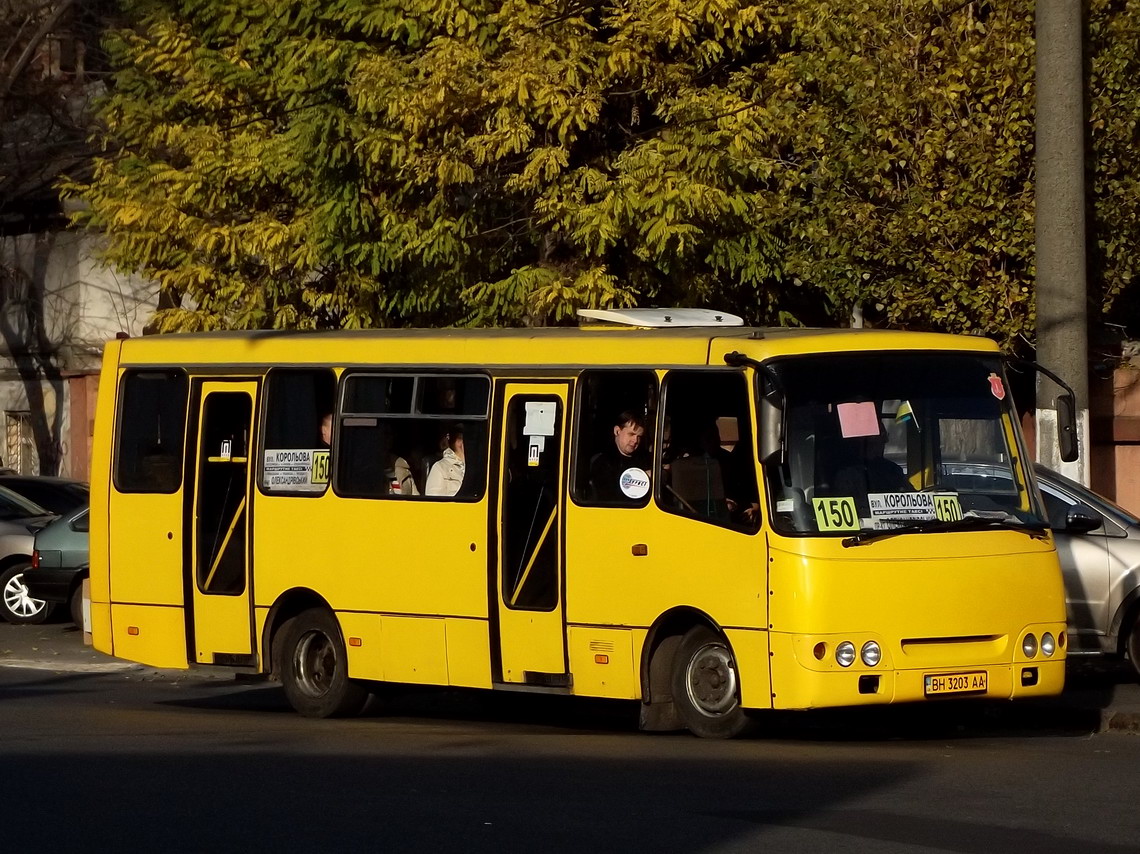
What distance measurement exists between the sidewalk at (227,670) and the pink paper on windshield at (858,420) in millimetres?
2694

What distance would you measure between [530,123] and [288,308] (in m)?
4.02

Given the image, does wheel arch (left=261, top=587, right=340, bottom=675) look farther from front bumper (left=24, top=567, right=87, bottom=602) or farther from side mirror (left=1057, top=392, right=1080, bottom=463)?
front bumper (left=24, top=567, right=87, bottom=602)

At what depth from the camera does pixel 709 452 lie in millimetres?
11828

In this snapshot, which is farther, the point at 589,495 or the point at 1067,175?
the point at 1067,175

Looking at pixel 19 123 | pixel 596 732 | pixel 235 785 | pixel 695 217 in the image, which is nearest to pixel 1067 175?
pixel 695 217

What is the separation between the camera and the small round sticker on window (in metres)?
12.0

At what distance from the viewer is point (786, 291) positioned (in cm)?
2038

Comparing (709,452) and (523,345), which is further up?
(523,345)

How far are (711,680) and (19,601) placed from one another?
42.2ft

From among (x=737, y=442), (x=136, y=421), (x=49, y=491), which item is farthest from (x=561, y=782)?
(x=49, y=491)

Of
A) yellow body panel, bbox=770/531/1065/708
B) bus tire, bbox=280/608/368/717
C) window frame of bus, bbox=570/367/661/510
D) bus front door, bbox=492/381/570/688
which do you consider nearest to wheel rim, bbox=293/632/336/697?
bus tire, bbox=280/608/368/717

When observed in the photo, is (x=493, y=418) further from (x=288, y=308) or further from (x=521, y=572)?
(x=288, y=308)

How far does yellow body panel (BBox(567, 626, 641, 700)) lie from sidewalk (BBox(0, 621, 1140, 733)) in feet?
9.51

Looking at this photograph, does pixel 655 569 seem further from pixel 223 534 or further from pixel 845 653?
pixel 223 534
